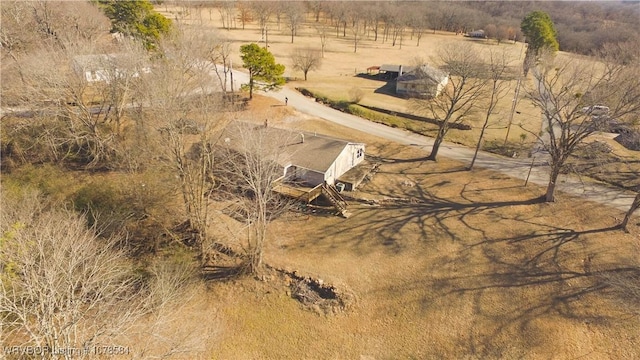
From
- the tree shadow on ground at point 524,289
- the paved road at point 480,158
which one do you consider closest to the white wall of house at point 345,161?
the paved road at point 480,158

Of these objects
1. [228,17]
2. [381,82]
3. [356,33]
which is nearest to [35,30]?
[381,82]

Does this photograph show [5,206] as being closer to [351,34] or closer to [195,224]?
[195,224]

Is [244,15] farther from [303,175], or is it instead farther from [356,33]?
[303,175]

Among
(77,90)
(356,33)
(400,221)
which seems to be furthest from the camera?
(356,33)

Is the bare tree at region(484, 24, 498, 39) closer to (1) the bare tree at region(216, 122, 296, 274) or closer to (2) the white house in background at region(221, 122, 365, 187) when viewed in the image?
(2) the white house in background at region(221, 122, 365, 187)

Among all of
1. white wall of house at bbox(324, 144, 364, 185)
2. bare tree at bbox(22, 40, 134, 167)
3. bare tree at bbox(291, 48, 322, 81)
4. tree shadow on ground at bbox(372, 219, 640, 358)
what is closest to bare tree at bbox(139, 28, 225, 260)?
bare tree at bbox(22, 40, 134, 167)

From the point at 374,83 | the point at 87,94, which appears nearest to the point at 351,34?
the point at 374,83
